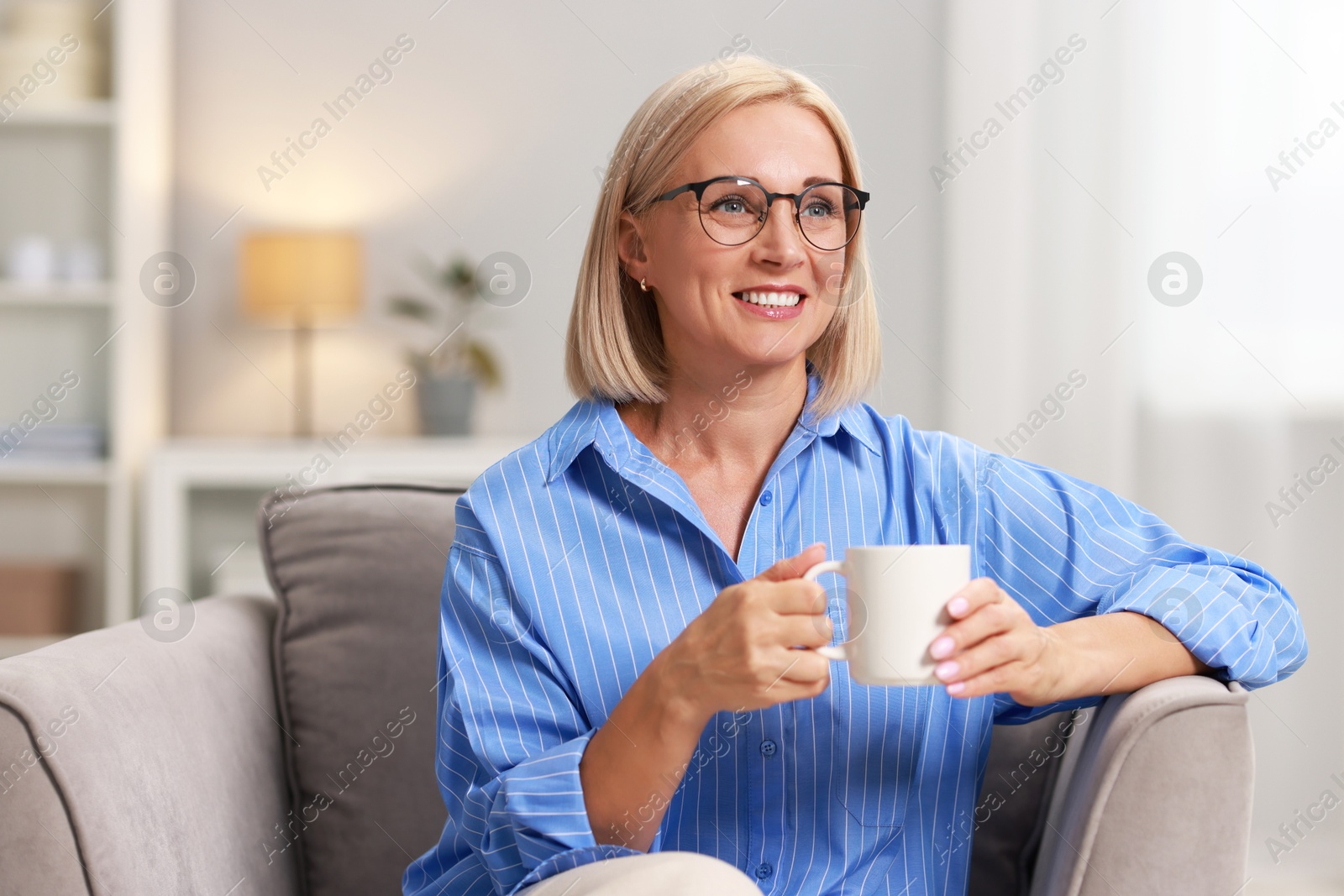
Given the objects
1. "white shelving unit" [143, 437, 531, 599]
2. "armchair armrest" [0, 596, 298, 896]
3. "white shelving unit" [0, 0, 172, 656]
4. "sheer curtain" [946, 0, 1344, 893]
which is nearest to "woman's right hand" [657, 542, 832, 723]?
"armchair armrest" [0, 596, 298, 896]

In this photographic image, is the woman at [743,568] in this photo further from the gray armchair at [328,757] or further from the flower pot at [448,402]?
the flower pot at [448,402]

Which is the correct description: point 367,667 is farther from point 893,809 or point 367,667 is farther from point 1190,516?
point 1190,516

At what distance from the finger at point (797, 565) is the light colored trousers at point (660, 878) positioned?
209 millimetres

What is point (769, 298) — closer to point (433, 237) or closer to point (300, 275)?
point (300, 275)

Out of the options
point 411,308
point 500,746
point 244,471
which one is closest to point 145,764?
point 500,746

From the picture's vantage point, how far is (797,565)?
84cm

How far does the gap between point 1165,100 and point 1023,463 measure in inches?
63.5

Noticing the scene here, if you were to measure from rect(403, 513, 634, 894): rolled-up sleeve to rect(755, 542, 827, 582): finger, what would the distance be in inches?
8.9

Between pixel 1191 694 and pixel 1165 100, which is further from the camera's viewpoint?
pixel 1165 100

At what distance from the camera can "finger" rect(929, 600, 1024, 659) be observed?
80 cm

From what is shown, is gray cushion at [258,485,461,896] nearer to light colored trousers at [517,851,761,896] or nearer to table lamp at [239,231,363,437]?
light colored trousers at [517,851,761,896]

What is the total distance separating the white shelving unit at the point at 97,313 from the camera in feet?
10.2

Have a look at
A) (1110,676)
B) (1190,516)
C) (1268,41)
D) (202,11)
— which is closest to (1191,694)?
(1110,676)

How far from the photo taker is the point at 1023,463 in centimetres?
117
